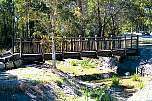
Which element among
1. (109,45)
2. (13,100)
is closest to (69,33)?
(109,45)

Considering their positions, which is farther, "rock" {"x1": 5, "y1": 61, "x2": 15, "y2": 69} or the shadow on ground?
"rock" {"x1": 5, "y1": 61, "x2": 15, "y2": 69}

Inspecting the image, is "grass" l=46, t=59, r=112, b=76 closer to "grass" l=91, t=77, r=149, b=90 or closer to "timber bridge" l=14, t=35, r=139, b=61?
"timber bridge" l=14, t=35, r=139, b=61

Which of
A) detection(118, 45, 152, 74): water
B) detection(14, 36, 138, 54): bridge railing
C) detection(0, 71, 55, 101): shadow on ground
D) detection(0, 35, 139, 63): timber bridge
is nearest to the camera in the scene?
detection(0, 71, 55, 101): shadow on ground

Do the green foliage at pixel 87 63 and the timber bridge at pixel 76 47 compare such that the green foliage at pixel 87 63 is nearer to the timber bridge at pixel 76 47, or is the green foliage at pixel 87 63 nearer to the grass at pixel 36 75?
the timber bridge at pixel 76 47

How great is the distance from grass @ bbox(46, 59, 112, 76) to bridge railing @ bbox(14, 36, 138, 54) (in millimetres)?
1707

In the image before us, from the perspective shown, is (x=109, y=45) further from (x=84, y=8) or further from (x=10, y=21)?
(x=10, y=21)

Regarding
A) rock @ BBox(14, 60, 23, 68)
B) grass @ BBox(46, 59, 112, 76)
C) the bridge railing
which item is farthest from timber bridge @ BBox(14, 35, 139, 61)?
grass @ BBox(46, 59, 112, 76)

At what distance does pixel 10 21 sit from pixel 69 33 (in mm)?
10375

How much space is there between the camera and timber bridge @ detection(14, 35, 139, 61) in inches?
992

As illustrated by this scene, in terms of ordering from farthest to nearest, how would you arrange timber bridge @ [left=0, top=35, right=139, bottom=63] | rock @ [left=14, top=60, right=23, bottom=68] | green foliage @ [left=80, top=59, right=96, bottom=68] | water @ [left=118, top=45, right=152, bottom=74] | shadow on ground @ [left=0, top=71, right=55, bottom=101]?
1. green foliage @ [left=80, top=59, right=96, bottom=68]
2. water @ [left=118, top=45, right=152, bottom=74]
3. timber bridge @ [left=0, top=35, right=139, bottom=63]
4. rock @ [left=14, top=60, right=23, bottom=68]
5. shadow on ground @ [left=0, top=71, right=55, bottom=101]

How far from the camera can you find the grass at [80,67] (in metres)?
28.4

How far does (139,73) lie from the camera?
30125 millimetres

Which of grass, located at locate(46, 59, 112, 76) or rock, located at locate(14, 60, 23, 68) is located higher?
rock, located at locate(14, 60, 23, 68)

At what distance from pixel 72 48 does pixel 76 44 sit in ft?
1.71
